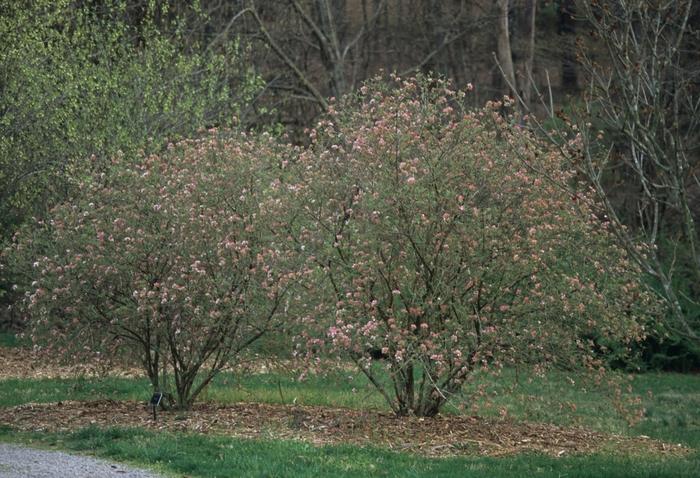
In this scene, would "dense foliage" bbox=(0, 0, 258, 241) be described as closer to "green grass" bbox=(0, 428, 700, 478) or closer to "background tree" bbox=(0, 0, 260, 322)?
"background tree" bbox=(0, 0, 260, 322)

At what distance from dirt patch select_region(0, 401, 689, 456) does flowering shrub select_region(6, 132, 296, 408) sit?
68 centimetres

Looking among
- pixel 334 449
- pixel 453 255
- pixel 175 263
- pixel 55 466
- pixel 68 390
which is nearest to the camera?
pixel 55 466

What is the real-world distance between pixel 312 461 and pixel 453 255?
110 inches

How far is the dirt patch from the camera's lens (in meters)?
10.6

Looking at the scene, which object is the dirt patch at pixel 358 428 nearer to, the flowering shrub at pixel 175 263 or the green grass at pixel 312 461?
the green grass at pixel 312 461

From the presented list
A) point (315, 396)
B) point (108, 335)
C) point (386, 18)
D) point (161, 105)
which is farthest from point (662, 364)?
point (386, 18)

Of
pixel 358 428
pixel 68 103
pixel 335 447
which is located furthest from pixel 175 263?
pixel 68 103

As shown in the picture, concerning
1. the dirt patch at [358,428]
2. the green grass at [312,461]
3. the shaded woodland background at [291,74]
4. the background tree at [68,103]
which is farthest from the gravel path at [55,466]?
the background tree at [68,103]

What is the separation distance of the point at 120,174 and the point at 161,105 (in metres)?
7.28

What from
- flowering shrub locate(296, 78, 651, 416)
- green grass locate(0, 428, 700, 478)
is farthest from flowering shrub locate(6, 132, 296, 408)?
green grass locate(0, 428, 700, 478)

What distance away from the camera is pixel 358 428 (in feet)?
36.7

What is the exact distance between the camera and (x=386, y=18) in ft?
110

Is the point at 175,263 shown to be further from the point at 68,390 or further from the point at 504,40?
the point at 504,40

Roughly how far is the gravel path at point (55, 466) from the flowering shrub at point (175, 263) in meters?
2.08
